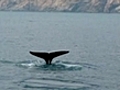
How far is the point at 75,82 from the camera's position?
47.0 meters

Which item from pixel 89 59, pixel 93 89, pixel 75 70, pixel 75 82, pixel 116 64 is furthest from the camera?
pixel 89 59

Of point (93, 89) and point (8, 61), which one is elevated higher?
point (8, 61)

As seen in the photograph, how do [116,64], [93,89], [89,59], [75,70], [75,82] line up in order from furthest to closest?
[89,59] < [116,64] < [75,70] < [75,82] < [93,89]

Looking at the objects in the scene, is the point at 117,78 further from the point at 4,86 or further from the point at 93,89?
the point at 4,86

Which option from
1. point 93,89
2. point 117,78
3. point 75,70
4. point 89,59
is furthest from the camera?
point 89,59

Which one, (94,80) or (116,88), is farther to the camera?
A: (94,80)

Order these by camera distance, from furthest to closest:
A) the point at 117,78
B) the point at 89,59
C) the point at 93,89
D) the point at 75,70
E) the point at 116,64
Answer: the point at 89,59 < the point at 116,64 < the point at 75,70 < the point at 117,78 < the point at 93,89

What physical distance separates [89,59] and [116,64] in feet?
23.8

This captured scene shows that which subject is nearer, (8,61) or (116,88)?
(116,88)

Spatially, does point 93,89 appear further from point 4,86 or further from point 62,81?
point 4,86

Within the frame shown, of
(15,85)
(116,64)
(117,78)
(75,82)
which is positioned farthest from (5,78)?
(116,64)

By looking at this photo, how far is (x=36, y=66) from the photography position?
58.3m

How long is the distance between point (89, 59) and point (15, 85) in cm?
2432

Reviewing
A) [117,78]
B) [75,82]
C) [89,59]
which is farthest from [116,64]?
[75,82]
